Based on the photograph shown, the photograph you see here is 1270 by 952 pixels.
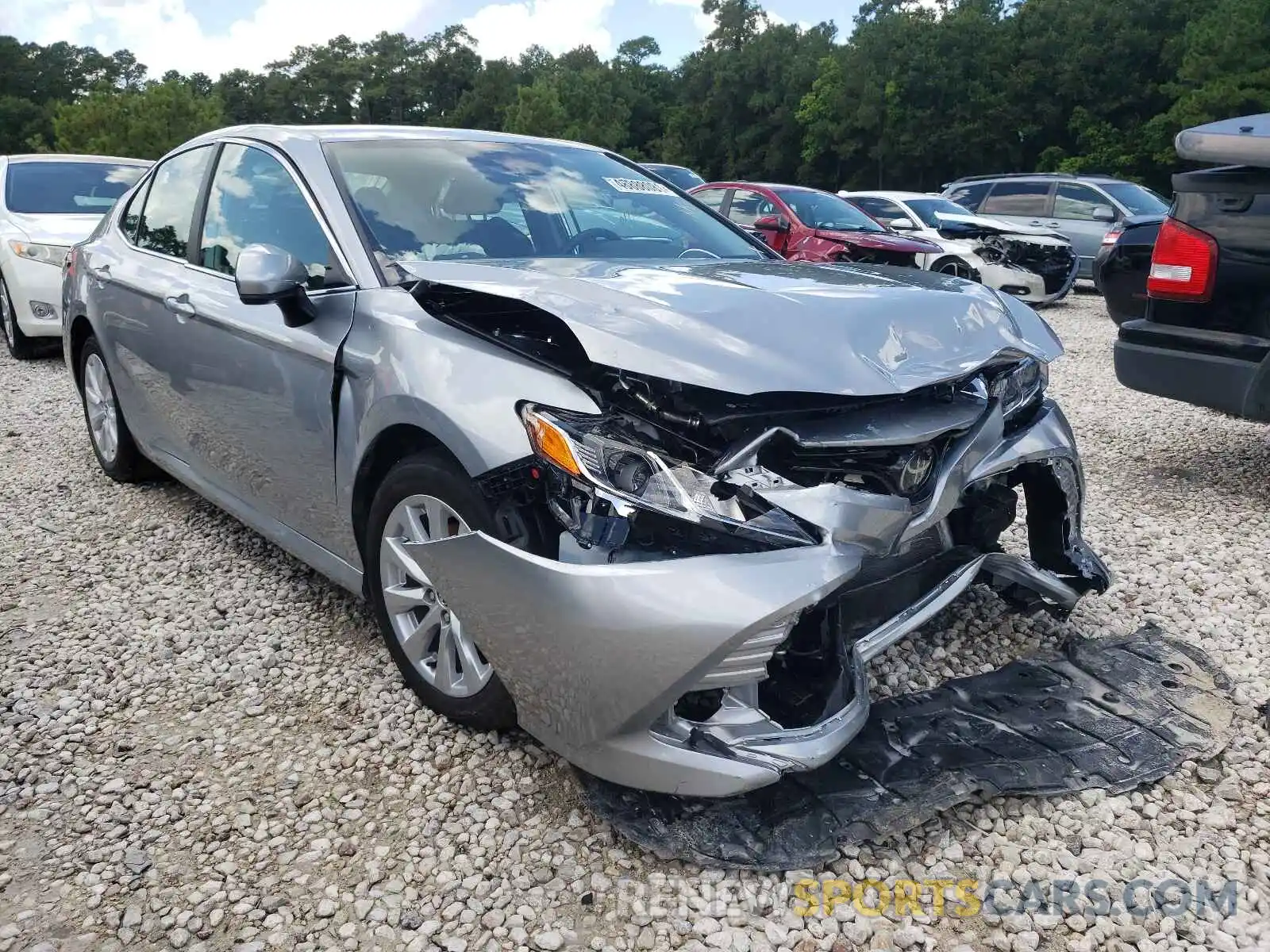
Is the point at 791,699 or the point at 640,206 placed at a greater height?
the point at 640,206

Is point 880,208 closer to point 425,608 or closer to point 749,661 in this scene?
point 425,608

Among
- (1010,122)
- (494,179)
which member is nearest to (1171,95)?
(1010,122)

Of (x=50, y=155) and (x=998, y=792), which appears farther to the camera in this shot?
(x=50, y=155)

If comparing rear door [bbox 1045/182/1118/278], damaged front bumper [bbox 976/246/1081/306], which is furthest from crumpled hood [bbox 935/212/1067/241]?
rear door [bbox 1045/182/1118/278]

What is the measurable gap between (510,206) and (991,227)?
395 inches

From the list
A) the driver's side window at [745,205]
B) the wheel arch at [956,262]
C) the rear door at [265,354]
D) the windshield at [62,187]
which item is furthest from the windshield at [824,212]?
the rear door at [265,354]

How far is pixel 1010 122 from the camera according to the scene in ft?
132

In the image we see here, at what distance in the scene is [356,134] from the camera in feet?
10.9

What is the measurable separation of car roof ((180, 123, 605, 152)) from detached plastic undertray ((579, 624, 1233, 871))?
2209mm

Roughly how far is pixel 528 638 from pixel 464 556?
257 millimetres

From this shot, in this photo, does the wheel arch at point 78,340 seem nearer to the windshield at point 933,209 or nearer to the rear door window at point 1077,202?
the windshield at point 933,209

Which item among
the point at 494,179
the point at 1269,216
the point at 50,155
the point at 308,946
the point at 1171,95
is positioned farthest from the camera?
the point at 1171,95

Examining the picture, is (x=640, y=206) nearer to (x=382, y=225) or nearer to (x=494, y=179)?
(x=494, y=179)

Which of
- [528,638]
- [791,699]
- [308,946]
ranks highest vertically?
[528,638]
